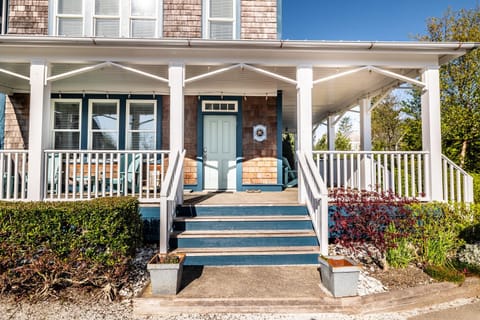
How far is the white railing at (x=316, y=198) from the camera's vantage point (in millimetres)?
4066

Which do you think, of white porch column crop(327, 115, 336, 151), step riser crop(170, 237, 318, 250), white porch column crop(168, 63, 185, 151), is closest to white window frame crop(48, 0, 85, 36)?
white porch column crop(168, 63, 185, 151)

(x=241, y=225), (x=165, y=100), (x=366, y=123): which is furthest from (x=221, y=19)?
(x=241, y=225)

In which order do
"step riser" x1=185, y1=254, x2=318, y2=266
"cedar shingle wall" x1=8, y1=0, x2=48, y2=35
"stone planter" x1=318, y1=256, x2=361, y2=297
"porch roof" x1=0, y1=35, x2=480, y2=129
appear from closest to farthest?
"stone planter" x1=318, y1=256, x2=361, y2=297 < "step riser" x1=185, y1=254, x2=318, y2=266 < "porch roof" x1=0, y1=35, x2=480, y2=129 < "cedar shingle wall" x1=8, y1=0, x2=48, y2=35

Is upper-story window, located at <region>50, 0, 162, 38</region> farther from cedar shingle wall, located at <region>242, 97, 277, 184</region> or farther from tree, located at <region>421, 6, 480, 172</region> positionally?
tree, located at <region>421, 6, 480, 172</region>

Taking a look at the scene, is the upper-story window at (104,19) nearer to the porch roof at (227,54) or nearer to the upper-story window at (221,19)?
the upper-story window at (221,19)

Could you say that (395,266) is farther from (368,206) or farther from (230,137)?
(230,137)

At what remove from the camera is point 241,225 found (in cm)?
450

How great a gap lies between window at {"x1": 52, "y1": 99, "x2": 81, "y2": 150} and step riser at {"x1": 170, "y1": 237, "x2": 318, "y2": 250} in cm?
454

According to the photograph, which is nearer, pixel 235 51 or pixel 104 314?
pixel 104 314

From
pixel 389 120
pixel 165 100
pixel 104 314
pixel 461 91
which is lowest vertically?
pixel 104 314

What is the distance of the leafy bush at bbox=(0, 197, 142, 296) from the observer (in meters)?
3.18

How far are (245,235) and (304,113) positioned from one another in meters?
2.34

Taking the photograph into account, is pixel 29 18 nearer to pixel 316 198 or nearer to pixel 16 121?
pixel 16 121

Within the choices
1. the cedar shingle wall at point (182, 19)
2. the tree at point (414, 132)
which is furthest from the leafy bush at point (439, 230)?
the tree at point (414, 132)
